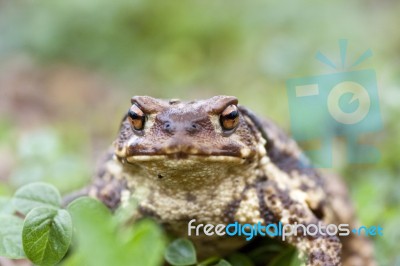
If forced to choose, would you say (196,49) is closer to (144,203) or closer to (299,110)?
(299,110)

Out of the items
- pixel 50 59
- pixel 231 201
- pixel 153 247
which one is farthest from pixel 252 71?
pixel 153 247

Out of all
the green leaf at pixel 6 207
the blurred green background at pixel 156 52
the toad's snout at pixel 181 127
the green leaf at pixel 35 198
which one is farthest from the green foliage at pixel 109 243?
the blurred green background at pixel 156 52

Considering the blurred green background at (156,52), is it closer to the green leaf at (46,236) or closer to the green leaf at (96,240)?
the green leaf at (46,236)

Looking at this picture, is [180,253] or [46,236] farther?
[180,253]

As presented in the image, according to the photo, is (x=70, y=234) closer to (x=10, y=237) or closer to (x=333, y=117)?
(x=10, y=237)

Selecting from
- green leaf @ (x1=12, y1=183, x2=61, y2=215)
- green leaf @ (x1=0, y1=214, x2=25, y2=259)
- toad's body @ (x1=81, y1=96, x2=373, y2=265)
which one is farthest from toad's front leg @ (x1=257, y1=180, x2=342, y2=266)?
green leaf @ (x1=0, y1=214, x2=25, y2=259)

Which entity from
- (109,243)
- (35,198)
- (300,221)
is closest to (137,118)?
(35,198)

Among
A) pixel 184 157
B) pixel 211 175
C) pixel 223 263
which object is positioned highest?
pixel 184 157
